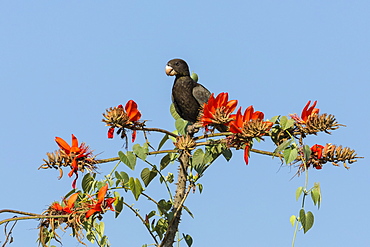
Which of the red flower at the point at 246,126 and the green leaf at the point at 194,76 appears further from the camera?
the green leaf at the point at 194,76

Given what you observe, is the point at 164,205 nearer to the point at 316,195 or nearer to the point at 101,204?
the point at 101,204

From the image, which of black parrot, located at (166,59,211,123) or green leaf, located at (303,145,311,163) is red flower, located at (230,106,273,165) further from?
black parrot, located at (166,59,211,123)

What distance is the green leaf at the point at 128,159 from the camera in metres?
2.88

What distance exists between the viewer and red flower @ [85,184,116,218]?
2631 millimetres

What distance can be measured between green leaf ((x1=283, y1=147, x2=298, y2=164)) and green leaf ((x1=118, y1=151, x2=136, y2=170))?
2.37ft

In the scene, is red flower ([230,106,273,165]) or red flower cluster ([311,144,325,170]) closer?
red flower ([230,106,273,165])

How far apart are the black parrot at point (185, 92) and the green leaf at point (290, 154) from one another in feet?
4.08

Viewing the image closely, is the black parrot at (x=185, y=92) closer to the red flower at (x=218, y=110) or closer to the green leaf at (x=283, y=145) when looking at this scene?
the red flower at (x=218, y=110)

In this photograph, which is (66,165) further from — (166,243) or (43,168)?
(166,243)

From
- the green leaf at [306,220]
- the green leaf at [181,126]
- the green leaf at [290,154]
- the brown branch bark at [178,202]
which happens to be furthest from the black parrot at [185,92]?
the green leaf at [306,220]

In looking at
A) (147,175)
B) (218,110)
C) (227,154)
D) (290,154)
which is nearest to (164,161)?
(147,175)

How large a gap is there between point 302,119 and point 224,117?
0.39 m

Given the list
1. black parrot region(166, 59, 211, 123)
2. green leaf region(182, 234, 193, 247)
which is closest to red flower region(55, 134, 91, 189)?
green leaf region(182, 234, 193, 247)

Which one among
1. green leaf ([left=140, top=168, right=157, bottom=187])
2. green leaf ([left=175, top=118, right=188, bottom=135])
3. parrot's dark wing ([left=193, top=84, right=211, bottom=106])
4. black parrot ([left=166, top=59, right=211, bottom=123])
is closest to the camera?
green leaf ([left=140, top=168, right=157, bottom=187])
